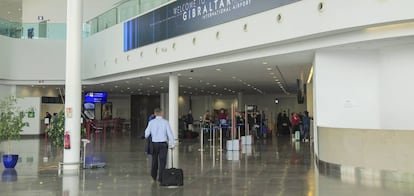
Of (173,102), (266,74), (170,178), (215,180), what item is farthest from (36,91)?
(170,178)

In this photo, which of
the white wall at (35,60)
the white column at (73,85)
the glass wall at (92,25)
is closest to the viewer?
the white column at (73,85)

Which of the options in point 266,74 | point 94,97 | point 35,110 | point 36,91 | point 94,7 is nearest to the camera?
point 266,74

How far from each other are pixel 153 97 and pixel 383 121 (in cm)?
3328

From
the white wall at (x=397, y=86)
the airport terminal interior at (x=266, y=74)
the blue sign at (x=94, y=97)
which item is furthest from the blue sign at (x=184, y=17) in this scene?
the blue sign at (x=94, y=97)

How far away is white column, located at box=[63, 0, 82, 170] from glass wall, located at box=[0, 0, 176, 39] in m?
7.44

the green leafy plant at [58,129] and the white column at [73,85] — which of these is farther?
the green leafy plant at [58,129]

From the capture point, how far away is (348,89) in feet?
40.4

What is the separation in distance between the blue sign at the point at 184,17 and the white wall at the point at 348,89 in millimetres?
2168

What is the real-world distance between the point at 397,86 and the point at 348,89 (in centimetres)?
135

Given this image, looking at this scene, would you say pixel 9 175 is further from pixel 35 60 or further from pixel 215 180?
pixel 35 60

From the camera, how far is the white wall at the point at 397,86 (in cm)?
1112

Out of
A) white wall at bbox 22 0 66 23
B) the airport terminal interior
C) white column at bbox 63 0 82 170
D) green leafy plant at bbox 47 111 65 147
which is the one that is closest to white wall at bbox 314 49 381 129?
the airport terminal interior

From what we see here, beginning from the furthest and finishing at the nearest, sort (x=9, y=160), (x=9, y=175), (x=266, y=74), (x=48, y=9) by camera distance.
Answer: (x=48, y=9)
(x=266, y=74)
(x=9, y=160)
(x=9, y=175)

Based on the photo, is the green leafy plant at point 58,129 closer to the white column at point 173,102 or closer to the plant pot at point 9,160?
the plant pot at point 9,160
